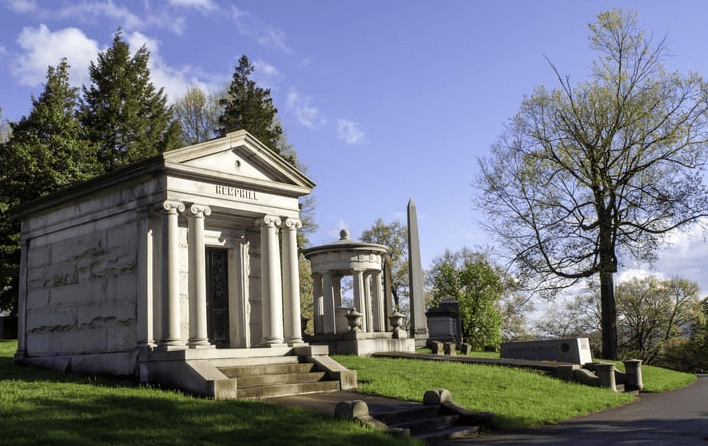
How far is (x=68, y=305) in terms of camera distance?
48.8 ft

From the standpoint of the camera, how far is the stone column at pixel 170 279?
12.8m

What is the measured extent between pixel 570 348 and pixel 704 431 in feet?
34.9

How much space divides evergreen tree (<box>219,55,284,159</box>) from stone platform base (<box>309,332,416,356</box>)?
16.6 m

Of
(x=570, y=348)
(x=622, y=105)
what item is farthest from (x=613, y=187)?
(x=570, y=348)

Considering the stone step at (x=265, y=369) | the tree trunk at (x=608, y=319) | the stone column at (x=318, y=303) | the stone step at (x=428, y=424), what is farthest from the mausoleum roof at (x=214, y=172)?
the tree trunk at (x=608, y=319)

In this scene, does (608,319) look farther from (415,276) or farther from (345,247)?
(345,247)

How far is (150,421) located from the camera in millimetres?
9023

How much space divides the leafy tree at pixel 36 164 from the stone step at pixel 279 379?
18495 mm

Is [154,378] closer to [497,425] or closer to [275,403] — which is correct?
[275,403]

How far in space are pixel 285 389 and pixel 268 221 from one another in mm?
3966

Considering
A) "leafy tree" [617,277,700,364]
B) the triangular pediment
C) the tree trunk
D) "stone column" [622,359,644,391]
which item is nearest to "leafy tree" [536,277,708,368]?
"leafy tree" [617,277,700,364]

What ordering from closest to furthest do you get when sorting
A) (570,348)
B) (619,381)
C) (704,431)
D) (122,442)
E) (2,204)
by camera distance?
(122,442), (704,431), (619,381), (570,348), (2,204)

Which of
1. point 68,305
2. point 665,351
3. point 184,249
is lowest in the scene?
point 665,351

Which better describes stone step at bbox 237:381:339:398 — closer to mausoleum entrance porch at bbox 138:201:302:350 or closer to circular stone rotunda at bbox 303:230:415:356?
mausoleum entrance porch at bbox 138:201:302:350
